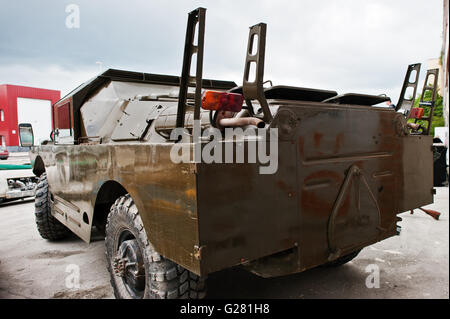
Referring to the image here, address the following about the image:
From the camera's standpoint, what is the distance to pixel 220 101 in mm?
1888

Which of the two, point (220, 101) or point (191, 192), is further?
point (220, 101)

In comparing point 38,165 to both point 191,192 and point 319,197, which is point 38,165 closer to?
point 191,192

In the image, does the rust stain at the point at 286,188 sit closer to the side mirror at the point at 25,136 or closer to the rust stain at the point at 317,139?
the rust stain at the point at 317,139

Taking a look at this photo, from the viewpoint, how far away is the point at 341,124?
7.72 ft

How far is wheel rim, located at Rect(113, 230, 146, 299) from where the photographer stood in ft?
7.91

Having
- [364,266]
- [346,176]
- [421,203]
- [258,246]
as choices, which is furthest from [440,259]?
[258,246]

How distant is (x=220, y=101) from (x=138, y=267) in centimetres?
126

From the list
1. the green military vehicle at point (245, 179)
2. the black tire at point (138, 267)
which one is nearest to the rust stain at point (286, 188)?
the green military vehicle at point (245, 179)

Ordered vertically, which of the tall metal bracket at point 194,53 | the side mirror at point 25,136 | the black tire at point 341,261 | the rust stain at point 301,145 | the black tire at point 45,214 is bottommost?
the black tire at point 341,261

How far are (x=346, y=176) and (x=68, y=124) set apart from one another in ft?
9.94

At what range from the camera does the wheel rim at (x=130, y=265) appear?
2.41 meters

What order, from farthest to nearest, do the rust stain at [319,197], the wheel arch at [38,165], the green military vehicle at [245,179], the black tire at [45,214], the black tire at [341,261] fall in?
1. the wheel arch at [38,165]
2. the black tire at [45,214]
3. the black tire at [341,261]
4. the rust stain at [319,197]
5. the green military vehicle at [245,179]

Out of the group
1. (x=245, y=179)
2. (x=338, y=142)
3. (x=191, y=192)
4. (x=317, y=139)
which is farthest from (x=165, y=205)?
(x=338, y=142)

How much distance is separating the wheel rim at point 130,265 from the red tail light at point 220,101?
1144 mm
